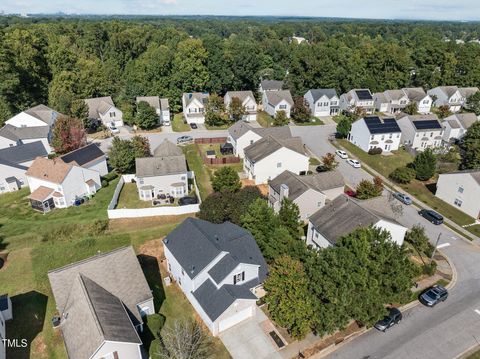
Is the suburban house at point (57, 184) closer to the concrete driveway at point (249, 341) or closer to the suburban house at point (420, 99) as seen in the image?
the concrete driveway at point (249, 341)

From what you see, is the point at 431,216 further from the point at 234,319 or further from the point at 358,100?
the point at 358,100

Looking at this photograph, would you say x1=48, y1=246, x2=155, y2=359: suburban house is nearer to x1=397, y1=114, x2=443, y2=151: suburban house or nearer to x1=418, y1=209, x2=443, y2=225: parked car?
x1=418, y1=209, x2=443, y2=225: parked car

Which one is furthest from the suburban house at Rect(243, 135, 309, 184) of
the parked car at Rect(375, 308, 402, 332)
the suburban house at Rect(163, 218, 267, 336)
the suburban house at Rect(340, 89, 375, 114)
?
the suburban house at Rect(340, 89, 375, 114)

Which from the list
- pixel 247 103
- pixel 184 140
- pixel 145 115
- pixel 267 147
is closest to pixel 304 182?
pixel 267 147

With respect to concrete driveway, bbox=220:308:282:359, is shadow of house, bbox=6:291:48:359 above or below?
below

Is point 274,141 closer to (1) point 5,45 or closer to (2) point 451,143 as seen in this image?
(2) point 451,143

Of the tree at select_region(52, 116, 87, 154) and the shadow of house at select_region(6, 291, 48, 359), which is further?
the tree at select_region(52, 116, 87, 154)

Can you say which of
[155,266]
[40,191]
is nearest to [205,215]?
[155,266]

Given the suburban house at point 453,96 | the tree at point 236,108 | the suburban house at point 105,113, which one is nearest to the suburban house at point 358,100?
the suburban house at point 453,96
